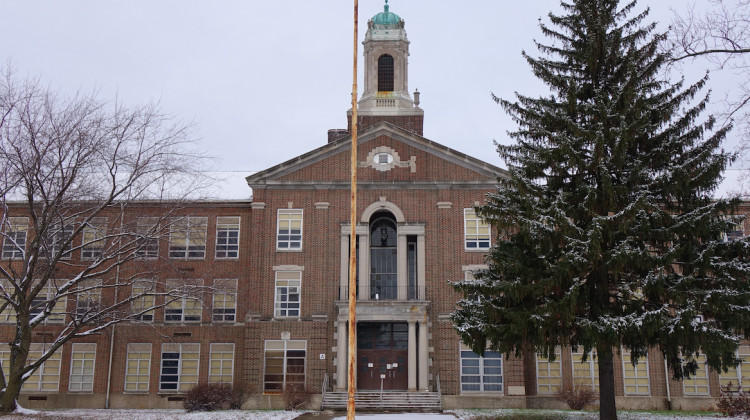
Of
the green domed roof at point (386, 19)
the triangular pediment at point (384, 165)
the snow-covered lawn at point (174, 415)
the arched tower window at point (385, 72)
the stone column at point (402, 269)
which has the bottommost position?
the snow-covered lawn at point (174, 415)

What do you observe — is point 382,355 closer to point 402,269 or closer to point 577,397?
point 402,269

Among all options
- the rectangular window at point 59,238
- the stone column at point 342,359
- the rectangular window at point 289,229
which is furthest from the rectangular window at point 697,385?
the rectangular window at point 59,238

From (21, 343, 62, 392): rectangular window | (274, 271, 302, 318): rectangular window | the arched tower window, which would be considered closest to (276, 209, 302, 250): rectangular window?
(274, 271, 302, 318): rectangular window

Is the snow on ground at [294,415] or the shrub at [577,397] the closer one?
the snow on ground at [294,415]

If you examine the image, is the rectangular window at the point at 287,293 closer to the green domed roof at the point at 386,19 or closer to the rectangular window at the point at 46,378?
the rectangular window at the point at 46,378

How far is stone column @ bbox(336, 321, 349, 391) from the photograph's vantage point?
105ft

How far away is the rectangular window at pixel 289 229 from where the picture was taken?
3444 cm

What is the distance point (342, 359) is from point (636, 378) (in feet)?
45.9

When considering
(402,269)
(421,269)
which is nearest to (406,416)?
(402,269)

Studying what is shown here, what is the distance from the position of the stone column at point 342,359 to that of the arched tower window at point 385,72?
51.0ft

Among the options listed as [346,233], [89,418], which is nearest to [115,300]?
[89,418]

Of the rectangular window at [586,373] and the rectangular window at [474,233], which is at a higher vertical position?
the rectangular window at [474,233]

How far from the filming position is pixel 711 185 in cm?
2052

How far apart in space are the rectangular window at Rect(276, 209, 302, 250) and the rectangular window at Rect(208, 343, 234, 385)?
594 centimetres
